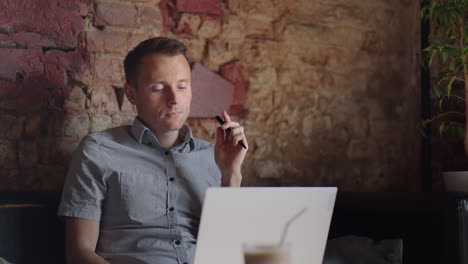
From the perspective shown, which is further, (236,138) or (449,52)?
(449,52)

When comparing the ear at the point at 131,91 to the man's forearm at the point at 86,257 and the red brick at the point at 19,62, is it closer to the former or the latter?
the red brick at the point at 19,62

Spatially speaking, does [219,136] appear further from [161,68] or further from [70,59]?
[70,59]

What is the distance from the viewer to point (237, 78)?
9.19ft

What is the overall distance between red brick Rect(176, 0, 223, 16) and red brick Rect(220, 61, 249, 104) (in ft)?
0.85

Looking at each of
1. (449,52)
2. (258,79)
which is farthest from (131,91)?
(449,52)

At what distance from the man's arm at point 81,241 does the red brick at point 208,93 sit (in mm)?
857

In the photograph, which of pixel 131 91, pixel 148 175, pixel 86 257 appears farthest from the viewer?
pixel 131 91

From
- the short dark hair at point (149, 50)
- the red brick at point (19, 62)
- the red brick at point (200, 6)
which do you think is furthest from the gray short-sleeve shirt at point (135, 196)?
the red brick at point (200, 6)

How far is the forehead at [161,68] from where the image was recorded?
2207mm

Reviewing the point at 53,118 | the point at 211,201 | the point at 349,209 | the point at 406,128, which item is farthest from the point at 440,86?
the point at 211,201

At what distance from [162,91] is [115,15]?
0.53m

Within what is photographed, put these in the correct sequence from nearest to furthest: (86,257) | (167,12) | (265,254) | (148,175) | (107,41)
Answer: (265,254)
(86,257)
(148,175)
(107,41)
(167,12)

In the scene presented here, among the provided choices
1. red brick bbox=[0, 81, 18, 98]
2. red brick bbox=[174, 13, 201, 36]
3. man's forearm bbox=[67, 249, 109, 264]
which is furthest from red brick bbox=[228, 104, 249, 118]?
man's forearm bbox=[67, 249, 109, 264]

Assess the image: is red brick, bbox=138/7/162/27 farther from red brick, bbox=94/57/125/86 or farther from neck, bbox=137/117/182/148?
neck, bbox=137/117/182/148
